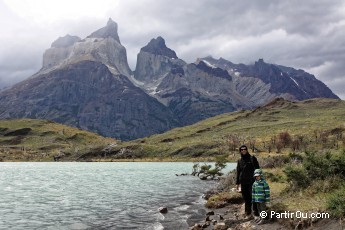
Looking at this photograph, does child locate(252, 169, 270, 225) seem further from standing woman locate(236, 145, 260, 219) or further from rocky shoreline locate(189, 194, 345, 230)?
standing woman locate(236, 145, 260, 219)

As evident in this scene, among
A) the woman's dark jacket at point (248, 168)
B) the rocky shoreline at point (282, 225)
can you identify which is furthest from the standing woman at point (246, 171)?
the rocky shoreline at point (282, 225)

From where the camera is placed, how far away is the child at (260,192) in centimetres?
2238

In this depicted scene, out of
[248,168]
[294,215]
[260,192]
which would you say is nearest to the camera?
[294,215]

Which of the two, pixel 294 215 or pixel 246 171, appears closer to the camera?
pixel 294 215

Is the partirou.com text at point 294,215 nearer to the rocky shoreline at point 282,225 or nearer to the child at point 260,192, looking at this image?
the rocky shoreline at point 282,225

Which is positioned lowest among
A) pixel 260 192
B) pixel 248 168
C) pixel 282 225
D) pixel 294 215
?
pixel 282 225

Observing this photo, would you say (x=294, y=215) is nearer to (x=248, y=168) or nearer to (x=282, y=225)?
(x=282, y=225)

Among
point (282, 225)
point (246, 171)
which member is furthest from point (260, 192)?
point (282, 225)

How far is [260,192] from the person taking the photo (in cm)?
2245

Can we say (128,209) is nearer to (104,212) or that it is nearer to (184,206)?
(104,212)

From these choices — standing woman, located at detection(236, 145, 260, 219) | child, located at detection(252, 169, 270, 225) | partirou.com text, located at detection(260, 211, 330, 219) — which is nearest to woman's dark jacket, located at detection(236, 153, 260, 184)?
standing woman, located at detection(236, 145, 260, 219)

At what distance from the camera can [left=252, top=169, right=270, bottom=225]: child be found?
22.4 meters

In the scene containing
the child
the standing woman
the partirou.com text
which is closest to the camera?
the partirou.com text

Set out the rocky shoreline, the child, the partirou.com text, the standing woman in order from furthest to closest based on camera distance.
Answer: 1. the standing woman
2. the child
3. the partirou.com text
4. the rocky shoreline
